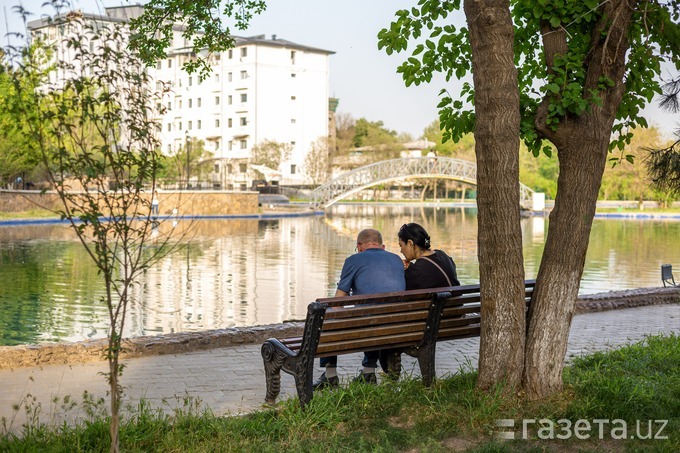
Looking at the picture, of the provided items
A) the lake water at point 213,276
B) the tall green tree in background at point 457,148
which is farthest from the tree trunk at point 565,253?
the tall green tree in background at point 457,148

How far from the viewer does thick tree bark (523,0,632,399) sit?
5664 mm

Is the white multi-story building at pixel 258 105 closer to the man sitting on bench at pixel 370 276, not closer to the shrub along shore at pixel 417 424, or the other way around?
the man sitting on bench at pixel 370 276

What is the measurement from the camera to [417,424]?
506 centimetres

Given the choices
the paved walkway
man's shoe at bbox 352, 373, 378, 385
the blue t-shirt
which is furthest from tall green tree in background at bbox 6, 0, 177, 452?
the blue t-shirt

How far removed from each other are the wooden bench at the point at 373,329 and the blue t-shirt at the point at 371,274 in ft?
1.15

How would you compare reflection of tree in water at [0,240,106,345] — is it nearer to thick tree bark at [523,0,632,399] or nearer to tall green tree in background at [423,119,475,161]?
thick tree bark at [523,0,632,399]

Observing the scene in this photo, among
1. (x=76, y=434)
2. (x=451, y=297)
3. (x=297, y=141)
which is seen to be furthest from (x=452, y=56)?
(x=297, y=141)

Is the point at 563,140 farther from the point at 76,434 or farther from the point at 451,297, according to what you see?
the point at 76,434

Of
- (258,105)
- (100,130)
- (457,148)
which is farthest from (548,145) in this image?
(457,148)

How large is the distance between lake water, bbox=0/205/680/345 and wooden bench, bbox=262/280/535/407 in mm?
1631

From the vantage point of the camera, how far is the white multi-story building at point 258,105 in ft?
275

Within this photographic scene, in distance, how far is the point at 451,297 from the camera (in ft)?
20.6

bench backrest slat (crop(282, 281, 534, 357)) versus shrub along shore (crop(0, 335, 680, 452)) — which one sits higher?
bench backrest slat (crop(282, 281, 534, 357))

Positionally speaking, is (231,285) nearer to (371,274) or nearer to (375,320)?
(371,274)
